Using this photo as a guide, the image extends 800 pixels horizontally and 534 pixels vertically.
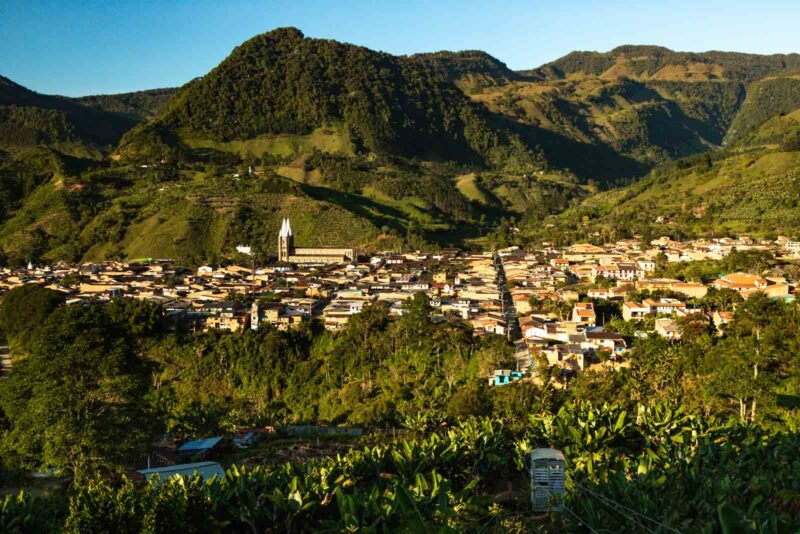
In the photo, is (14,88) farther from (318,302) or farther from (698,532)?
(698,532)

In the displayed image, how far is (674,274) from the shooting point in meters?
40.8

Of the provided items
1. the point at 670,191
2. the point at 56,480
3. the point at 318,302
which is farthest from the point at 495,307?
the point at 670,191

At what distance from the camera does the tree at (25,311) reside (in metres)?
34.3

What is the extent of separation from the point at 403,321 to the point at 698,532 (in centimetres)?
2380

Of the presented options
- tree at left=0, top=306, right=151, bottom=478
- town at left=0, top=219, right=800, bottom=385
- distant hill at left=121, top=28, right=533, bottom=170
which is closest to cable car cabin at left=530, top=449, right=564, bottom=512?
tree at left=0, top=306, right=151, bottom=478

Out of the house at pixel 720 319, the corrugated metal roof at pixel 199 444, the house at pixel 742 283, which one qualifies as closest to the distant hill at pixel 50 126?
the house at pixel 742 283

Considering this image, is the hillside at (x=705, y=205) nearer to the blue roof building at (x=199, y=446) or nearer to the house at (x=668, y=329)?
the house at (x=668, y=329)

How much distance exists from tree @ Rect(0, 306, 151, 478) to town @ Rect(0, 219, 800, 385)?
15.2 metres

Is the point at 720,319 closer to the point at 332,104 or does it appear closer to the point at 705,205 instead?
the point at 705,205

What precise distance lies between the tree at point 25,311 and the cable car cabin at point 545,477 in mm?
29856

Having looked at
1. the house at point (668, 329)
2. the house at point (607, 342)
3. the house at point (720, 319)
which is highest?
the house at point (720, 319)

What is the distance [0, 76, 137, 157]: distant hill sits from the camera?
14575 centimetres

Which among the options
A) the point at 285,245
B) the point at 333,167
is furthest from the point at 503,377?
the point at 333,167

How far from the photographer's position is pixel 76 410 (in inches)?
566
